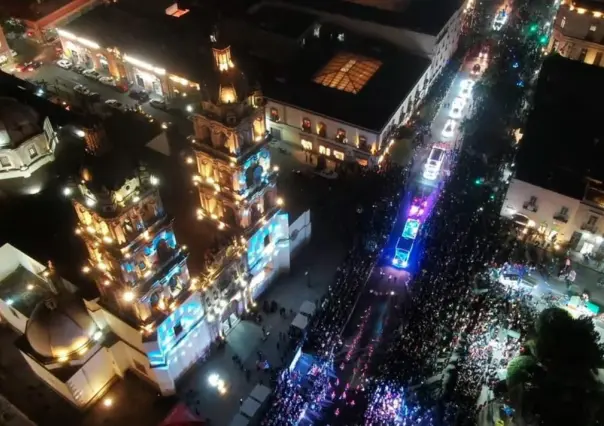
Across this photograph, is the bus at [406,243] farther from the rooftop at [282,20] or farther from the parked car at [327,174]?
the rooftop at [282,20]

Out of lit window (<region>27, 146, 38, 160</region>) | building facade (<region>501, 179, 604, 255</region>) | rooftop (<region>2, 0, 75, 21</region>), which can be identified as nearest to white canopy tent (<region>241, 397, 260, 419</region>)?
lit window (<region>27, 146, 38, 160</region>)

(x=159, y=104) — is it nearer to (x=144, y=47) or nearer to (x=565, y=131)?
(x=144, y=47)

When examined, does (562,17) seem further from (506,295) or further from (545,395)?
(545,395)

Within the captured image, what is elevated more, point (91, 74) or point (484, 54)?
point (484, 54)

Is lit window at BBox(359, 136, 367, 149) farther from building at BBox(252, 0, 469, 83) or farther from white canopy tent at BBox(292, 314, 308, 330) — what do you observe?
white canopy tent at BBox(292, 314, 308, 330)

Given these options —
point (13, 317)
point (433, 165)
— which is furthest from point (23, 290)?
point (433, 165)

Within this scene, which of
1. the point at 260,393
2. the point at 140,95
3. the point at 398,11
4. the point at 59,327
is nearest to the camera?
the point at 59,327
